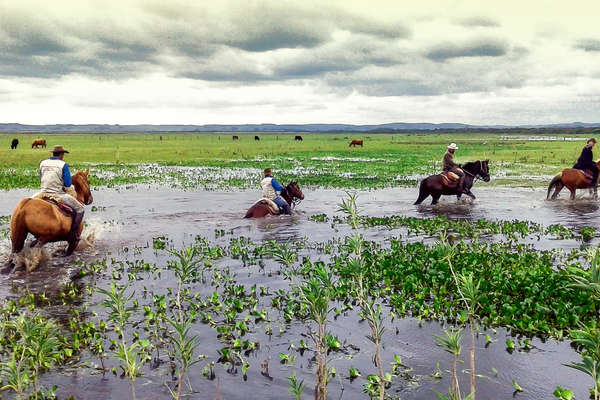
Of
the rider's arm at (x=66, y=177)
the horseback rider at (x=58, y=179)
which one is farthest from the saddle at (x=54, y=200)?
the rider's arm at (x=66, y=177)

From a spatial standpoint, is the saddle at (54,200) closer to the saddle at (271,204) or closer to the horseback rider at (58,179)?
the horseback rider at (58,179)

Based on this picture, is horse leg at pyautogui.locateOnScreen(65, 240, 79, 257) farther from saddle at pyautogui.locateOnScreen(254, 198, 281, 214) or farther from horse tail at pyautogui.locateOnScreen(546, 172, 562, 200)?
horse tail at pyautogui.locateOnScreen(546, 172, 562, 200)

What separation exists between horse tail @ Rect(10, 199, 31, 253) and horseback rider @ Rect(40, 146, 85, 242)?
0.72 m

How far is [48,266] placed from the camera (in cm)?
1130

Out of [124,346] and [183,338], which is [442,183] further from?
[124,346]

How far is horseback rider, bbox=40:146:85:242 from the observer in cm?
1119

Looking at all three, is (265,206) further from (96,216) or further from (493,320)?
(493,320)

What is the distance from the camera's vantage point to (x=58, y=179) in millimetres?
11352

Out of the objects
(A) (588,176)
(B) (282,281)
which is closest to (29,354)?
(B) (282,281)

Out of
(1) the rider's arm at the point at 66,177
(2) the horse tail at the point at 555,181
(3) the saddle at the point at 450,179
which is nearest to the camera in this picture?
(1) the rider's arm at the point at 66,177

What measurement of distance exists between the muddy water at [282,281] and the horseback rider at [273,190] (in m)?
0.45

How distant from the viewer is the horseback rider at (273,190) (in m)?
16.2

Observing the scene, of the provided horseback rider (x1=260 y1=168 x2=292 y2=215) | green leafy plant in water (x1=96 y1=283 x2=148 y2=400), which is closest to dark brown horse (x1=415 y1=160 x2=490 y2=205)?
horseback rider (x1=260 y1=168 x2=292 y2=215)

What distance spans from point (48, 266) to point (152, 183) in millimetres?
18115
